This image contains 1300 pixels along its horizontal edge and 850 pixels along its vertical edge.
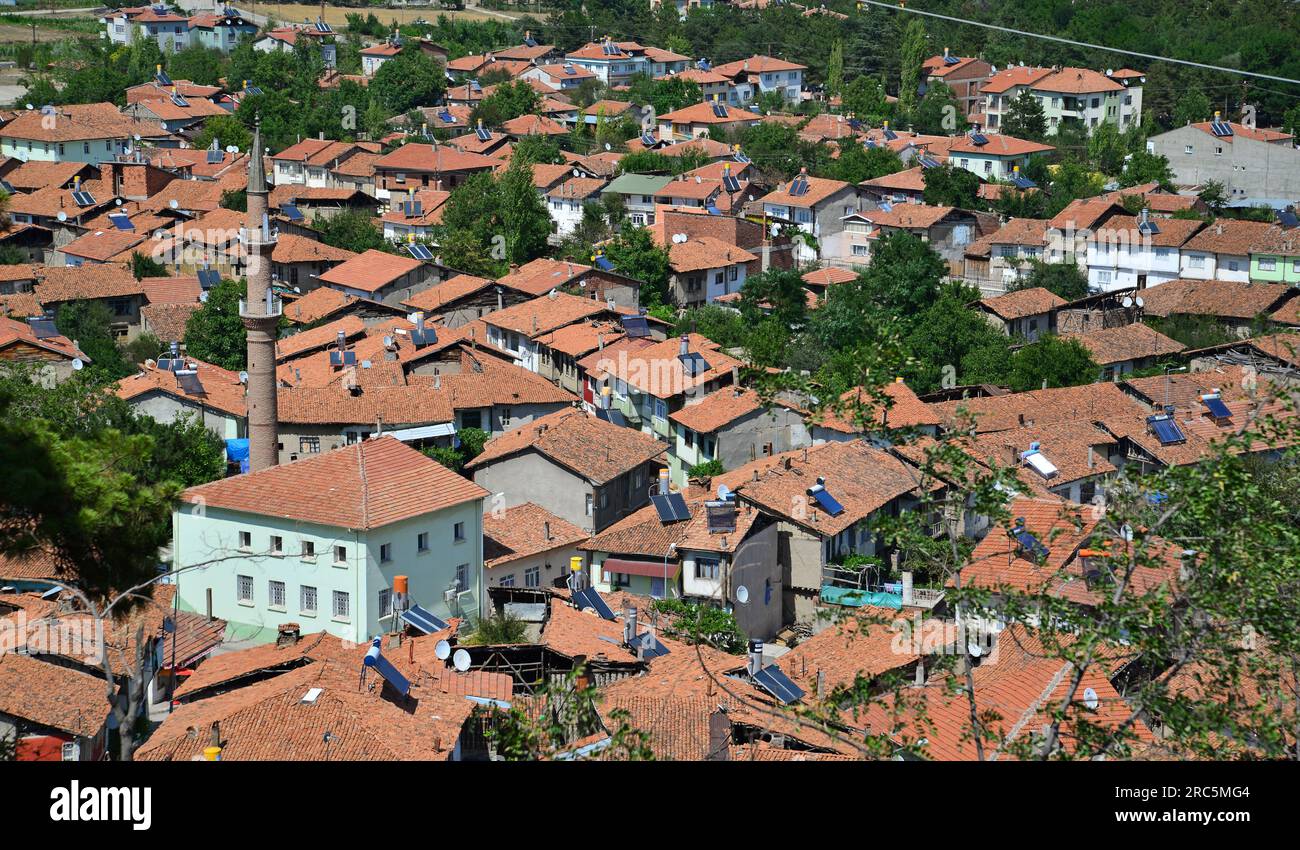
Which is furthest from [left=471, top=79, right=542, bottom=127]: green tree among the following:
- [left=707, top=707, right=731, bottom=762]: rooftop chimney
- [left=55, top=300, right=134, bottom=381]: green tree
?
[left=707, top=707, right=731, bottom=762]: rooftop chimney

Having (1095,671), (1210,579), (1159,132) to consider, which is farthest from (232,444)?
(1159,132)

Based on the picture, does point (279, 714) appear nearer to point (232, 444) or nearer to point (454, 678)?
point (454, 678)

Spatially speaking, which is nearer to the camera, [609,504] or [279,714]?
[279,714]

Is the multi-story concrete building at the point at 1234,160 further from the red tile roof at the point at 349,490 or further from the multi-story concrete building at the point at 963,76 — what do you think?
the red tile roof at the point at 349,490

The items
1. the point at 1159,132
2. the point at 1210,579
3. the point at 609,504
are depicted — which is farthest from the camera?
the point at 1159,132

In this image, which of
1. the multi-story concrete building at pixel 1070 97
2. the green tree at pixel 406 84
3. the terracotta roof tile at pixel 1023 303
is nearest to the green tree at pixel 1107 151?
the multi-story concrete building at pixel 1070 97

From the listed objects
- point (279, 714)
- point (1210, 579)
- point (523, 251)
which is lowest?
point (523, 251)

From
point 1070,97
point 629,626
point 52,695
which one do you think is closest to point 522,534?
point 629,626
